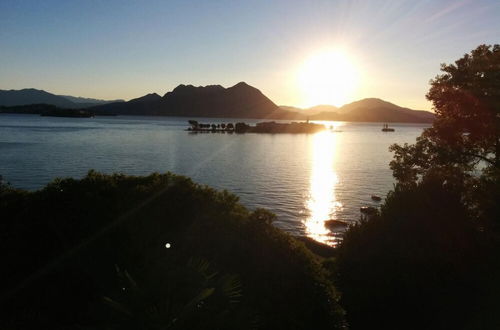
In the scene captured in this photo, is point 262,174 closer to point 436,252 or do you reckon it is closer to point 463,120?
point 463,120

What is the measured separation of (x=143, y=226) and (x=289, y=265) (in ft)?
16.9

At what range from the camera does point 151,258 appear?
1200cm

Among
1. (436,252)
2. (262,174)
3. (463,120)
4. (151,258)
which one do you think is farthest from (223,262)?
(262,174)

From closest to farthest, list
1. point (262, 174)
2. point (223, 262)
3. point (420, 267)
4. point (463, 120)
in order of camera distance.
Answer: point (223, 262) → point (420, 267) → point (463, 120) → point (262, 174)

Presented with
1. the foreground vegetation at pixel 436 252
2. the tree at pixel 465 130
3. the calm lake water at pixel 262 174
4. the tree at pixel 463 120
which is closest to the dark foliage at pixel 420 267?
the foreground vegetation at pixel 436 252

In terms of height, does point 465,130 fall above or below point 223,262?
above

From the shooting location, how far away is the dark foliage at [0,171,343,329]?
10.0m

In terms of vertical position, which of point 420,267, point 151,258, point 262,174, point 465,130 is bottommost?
point 262,174

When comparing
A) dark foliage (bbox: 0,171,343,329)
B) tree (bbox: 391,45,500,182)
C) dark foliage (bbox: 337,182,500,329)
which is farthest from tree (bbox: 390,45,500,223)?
dark foliage (bbox: 0,171,343,329)

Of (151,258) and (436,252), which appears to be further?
(436,252)

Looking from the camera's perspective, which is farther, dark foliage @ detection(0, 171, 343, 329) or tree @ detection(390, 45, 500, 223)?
tree @ detection(390, 45, 500, 223)

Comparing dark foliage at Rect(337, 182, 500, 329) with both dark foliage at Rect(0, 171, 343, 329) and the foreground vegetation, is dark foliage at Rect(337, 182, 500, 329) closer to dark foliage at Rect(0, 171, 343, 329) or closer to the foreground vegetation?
the foreground vegetation

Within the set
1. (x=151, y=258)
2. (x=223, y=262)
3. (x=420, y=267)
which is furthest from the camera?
(x=420, y=267)

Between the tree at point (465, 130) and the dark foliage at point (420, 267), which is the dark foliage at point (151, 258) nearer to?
the dark foliage at point (420, 267)
